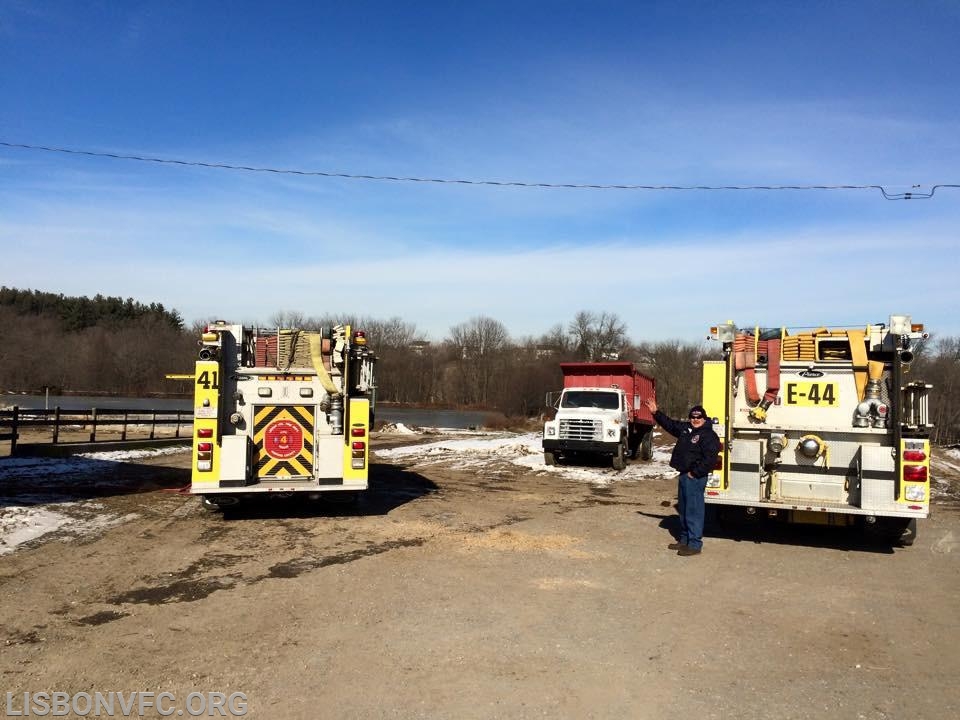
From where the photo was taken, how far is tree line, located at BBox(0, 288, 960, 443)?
69688mm

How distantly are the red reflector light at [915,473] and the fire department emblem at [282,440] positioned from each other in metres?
8.31

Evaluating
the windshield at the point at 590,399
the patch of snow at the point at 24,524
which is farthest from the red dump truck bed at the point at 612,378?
the patch of snow at the point at 24,524

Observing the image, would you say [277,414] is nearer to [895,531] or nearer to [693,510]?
[693,510]

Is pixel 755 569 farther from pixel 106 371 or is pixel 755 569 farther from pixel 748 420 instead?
pixel 106 371

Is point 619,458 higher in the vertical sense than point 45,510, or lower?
higher

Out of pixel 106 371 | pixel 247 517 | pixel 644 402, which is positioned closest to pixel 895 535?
pixel 247 517

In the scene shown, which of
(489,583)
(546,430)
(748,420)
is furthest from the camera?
(546,430)

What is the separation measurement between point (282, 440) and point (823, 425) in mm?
7798

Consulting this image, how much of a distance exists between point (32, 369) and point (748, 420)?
275 ft

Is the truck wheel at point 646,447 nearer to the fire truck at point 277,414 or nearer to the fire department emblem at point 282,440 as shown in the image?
the fire truck at point 277,414

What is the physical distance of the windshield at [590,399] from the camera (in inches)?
837

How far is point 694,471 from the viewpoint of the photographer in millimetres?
9648

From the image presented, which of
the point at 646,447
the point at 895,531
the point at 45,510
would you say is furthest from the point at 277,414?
the point at 646,447

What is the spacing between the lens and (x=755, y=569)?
881 centimetres
